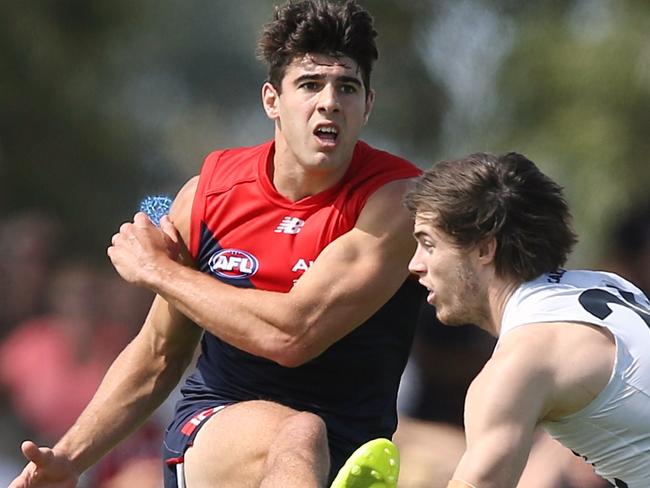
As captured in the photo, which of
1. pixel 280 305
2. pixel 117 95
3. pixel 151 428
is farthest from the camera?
pixel 117 95

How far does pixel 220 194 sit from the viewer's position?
477 centimetres

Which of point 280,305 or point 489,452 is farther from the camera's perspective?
point 280,305

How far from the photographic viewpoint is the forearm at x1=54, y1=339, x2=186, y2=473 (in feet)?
16.4

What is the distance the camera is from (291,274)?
459 centimetres

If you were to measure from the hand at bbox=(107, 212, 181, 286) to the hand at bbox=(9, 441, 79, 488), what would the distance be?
661 millimetres

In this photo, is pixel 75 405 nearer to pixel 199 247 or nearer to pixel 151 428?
pixel 151 428

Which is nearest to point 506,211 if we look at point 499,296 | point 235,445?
point 499,296

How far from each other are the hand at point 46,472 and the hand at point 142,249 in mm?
661

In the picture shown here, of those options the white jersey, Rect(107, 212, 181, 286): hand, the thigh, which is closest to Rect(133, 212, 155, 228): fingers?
Rect(107, 212, 181, 286): hand

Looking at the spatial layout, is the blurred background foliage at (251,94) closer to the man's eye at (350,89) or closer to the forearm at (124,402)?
the man's eye at (350,89)

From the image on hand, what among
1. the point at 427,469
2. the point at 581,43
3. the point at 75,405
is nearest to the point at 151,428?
the point at 75,405

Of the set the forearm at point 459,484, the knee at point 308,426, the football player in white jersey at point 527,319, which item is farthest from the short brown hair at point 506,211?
the knee at point 308,426

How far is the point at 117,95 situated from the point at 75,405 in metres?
1.67

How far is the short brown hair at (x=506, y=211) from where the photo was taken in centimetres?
380
